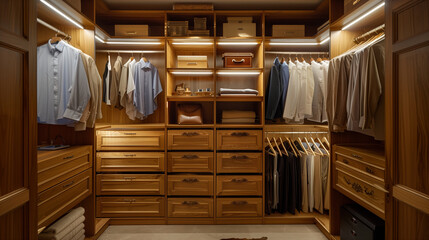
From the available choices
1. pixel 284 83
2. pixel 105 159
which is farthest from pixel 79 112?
pixel 284 83

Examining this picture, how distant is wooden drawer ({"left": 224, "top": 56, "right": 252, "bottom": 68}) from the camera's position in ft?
9.31

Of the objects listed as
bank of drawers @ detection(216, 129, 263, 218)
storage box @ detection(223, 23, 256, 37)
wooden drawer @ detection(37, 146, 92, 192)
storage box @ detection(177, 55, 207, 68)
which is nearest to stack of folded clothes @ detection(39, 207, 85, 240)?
wooden drawer @ detection(37, 146, 92, 192)

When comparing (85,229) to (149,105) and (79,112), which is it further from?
(149,105)

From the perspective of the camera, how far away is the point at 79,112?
205 cm

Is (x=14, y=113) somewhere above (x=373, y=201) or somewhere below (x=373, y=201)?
above

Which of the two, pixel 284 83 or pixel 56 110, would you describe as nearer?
pixel 56 110

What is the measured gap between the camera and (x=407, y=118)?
1.27 m

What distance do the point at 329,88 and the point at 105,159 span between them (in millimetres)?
2488

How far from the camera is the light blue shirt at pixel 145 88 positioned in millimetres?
2898

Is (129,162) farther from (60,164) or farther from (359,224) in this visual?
(359,224)

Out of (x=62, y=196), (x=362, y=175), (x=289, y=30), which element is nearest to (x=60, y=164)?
(x=62, y=196)

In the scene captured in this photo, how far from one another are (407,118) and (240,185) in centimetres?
179

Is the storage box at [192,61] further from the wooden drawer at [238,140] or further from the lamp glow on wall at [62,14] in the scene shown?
the lamp glow on wall at [62,14]

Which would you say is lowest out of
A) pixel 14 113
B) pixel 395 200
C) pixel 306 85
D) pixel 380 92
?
pixel 395 200
